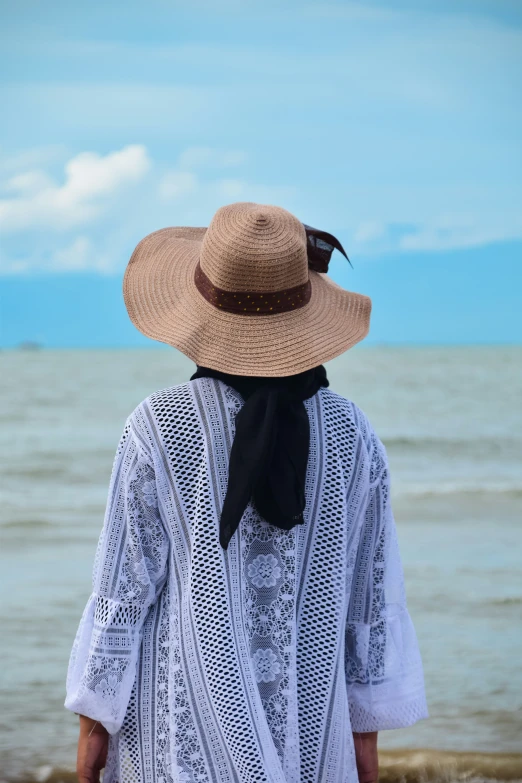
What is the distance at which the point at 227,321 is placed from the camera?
1328mm

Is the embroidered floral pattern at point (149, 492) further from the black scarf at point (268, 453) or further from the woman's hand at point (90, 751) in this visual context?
the woman's hand at point (90, 751)

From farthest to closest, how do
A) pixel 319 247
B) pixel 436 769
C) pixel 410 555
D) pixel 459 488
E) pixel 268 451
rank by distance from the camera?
pixel 459 488
pixel 410 555
pixel 436 769
pixel 319 247
pixel 268 451

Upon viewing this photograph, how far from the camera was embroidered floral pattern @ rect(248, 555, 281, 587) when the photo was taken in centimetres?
132

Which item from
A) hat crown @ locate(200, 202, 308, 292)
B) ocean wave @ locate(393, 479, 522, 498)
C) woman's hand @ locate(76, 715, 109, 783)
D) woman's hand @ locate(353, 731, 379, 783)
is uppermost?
hat crown @ locate(200, 202, 308, 292)

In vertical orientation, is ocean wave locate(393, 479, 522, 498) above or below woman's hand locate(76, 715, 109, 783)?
below

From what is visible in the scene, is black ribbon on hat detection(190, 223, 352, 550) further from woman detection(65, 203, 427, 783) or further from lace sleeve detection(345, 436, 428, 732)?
lace sleeve detection(345, 436, 428, 732)

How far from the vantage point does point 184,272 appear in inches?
55.8

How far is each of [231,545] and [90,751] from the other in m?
0.37

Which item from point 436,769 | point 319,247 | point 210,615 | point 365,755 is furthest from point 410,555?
point 210,615

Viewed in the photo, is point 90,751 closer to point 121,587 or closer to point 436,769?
point 121,587

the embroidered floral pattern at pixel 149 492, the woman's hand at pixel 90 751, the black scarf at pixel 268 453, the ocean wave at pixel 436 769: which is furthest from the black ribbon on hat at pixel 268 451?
the ocean wave at pixel 436 769

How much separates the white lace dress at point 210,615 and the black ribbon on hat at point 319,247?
0.22 metres

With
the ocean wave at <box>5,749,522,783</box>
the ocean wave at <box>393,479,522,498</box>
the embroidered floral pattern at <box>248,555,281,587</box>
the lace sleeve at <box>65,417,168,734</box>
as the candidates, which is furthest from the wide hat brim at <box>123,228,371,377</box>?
the ocean wave at <box>393,479,522,498</box>

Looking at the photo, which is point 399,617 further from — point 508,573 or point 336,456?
point 508,573
